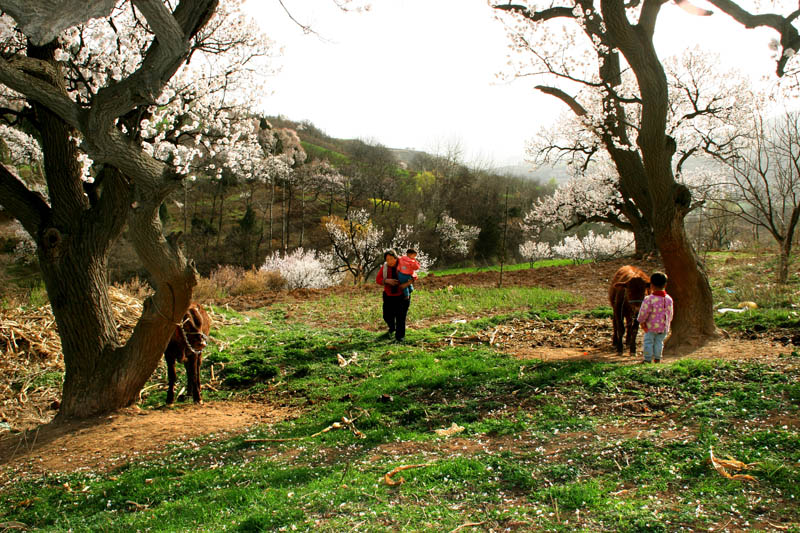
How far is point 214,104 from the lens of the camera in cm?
1410

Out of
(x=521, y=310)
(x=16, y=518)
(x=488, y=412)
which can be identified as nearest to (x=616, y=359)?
(x=488, y=412)

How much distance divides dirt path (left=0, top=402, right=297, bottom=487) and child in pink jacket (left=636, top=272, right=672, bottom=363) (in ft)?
16.4

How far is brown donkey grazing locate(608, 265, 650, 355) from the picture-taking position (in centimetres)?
772

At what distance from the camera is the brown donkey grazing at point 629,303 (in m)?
7.72

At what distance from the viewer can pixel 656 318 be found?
6.69 meters

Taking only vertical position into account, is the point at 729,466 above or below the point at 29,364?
above

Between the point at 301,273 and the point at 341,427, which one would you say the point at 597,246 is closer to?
the point at 301,273

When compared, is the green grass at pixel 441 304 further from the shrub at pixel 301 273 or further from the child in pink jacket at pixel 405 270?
the shrub at pixel 301 273

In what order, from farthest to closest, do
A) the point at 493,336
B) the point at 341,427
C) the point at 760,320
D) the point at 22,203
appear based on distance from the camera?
the point at 493,336 → the point at 760,320 → the point at 22,203 → the point at 341,427

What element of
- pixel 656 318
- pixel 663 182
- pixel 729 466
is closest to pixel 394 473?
pixel 729 466

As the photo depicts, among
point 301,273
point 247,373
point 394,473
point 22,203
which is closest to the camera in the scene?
point 394,473

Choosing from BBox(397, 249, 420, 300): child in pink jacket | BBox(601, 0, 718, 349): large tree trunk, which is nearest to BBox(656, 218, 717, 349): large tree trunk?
BBox(601, 0, 718, 349): large tree trunk

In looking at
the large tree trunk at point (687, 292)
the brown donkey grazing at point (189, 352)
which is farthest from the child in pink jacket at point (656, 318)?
the brown donkey grazing at point (189, 352)

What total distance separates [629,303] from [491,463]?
4.91 metres
